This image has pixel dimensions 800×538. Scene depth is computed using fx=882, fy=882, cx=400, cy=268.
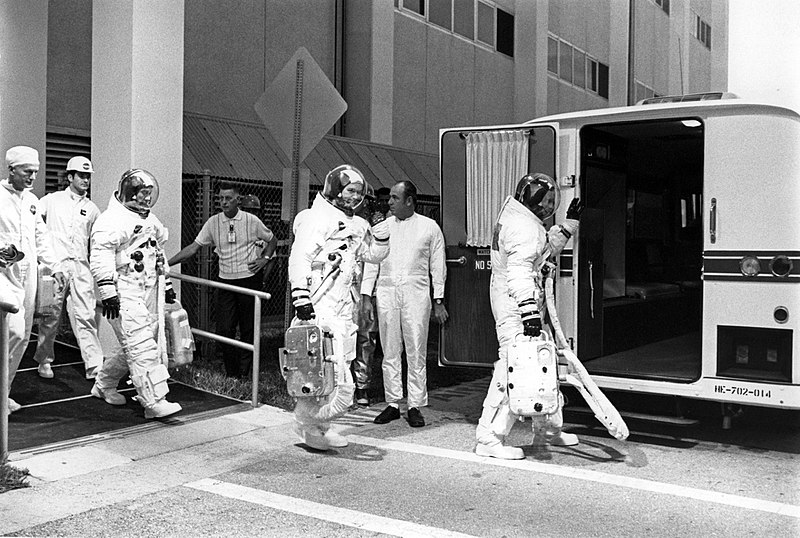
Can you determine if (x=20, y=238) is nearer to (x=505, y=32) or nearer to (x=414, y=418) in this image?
(x=414, y=418)

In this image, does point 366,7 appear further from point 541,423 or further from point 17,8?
point 541,423

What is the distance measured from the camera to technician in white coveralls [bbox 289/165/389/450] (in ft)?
22.1

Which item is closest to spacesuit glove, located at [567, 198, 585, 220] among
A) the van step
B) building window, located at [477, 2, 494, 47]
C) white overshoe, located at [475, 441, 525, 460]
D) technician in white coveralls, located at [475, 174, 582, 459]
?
technician in white coveralls, located at [475, 174, 582, 459]

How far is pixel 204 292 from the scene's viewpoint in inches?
436

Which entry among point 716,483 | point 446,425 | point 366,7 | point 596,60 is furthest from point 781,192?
point 596,60

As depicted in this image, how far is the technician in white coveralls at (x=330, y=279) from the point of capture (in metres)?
6.74

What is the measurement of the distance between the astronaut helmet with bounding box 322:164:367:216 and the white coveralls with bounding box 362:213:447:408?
1.11 metres

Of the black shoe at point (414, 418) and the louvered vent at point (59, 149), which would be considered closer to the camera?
the black shoe at point (414, 418)

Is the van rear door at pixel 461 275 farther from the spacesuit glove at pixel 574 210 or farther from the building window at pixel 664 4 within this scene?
the building window at pixel 664 4

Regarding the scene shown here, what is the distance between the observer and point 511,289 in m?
6.57

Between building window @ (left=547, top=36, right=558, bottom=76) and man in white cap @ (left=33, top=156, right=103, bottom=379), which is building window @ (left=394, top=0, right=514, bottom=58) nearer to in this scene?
building window @ (left=547, top=36, right=558, bottom=76)

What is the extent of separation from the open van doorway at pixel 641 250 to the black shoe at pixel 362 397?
221cm

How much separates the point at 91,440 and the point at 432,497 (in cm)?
282

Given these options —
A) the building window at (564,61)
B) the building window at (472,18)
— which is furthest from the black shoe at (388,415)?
the building window at (564,61)
